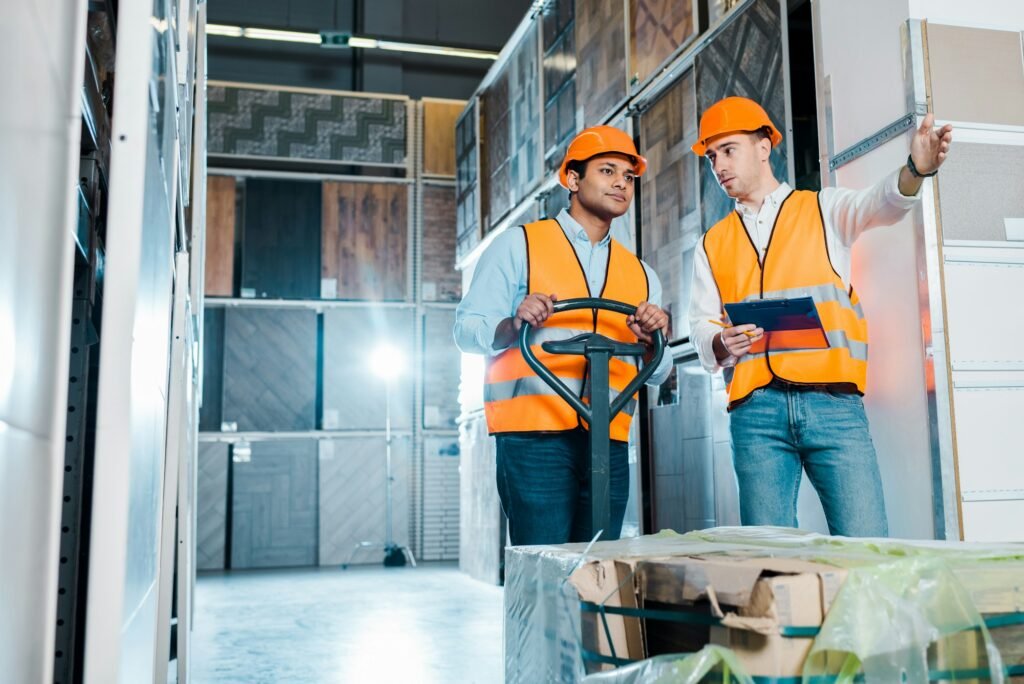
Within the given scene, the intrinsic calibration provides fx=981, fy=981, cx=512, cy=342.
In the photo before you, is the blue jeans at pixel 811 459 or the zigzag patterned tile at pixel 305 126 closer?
the blue jeans at pixel 811 459

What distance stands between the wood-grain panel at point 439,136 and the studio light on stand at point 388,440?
2586 mm

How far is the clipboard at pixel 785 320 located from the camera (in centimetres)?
308

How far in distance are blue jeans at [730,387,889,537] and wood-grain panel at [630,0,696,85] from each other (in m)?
2.86

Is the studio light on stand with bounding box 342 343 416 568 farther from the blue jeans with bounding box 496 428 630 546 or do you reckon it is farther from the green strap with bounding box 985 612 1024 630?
the green strap with bounding box 985 612 1024 630

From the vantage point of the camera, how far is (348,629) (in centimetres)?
669

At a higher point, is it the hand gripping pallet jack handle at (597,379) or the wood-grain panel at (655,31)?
the wood-grain panel at (655,31)

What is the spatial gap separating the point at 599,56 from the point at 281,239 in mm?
7011

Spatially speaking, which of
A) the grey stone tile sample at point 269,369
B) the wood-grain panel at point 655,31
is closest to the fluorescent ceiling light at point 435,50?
the grey stone tile sample at point 269,369

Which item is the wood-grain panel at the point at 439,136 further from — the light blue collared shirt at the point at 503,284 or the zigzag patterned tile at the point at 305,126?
the light blue collared shirt at the point at 503,284

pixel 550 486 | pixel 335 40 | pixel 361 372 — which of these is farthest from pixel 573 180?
pixel 335 40

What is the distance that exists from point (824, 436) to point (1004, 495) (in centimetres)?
78

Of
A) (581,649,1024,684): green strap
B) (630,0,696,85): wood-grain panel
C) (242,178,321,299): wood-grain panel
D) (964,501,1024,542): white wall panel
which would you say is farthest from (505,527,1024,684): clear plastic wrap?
(242,178,321,299): wood-grain panel

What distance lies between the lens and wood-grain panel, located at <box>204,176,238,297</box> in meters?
12.6

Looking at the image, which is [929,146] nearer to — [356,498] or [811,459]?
[811,459]
